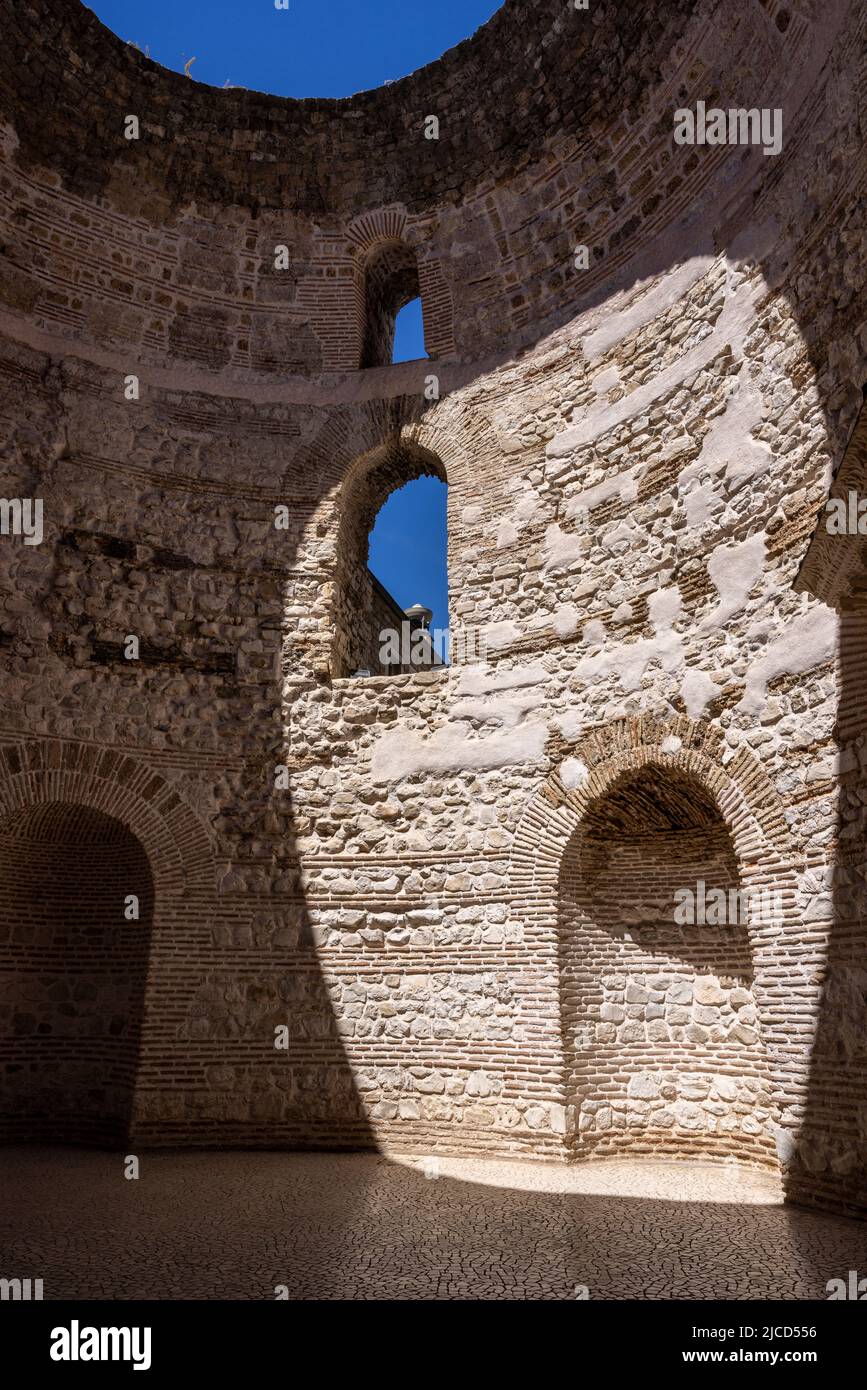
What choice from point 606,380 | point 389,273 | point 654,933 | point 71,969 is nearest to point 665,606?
point 606,380

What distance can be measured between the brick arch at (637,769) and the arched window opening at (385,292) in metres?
4.87

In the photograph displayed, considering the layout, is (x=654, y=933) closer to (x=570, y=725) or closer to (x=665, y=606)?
(x=570, y=725)

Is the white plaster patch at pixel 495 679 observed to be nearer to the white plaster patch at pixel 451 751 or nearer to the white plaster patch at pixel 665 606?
the white plaster patch at pixel 451 751

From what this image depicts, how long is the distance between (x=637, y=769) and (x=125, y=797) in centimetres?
380

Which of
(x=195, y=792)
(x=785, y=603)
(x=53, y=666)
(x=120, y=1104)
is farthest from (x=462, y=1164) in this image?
(x=53, y=666)

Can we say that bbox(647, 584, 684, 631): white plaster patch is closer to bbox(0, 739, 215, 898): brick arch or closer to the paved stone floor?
the paved stone floor

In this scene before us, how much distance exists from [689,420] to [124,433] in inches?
185

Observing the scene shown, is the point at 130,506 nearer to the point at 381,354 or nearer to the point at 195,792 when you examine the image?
the point at 195,792

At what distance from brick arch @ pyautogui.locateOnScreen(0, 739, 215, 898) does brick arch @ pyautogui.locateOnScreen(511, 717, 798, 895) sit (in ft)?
8.13

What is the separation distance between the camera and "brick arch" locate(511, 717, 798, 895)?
528cm

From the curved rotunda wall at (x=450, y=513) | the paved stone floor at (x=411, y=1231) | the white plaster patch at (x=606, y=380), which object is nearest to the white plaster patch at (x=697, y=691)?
the curved rotunda wall at (x=450, y=513)

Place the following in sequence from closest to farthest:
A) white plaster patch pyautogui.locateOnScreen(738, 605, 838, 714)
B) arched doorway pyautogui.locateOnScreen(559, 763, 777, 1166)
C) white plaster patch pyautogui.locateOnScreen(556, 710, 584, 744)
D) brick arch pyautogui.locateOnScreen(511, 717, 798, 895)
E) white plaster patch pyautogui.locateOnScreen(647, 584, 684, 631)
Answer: white plaster patch pyautogui.locateOnScreen(738, 605, 838, 714), brick arch pyautogui.locateOnScreen(511, 717, 798, 895), arched doorway pyautogui.locateOnScreen(559, 763, 777, 1166), white plaster patch pyautogui.locateOnScreen(647, 584, 684, 631), white plaster patch pyautogui.locateOnScreen(556, 710, 584, 744)

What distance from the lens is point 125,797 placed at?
6.93 metres

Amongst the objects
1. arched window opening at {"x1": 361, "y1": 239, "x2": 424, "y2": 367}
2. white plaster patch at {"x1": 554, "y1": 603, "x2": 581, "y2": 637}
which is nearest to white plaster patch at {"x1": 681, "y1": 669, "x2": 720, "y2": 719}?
white plaster patch at {"x1": 554, "y1": 603, "x2": 581, "y2": 637}
